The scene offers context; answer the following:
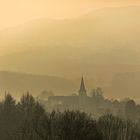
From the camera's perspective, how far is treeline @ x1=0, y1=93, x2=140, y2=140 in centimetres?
3456

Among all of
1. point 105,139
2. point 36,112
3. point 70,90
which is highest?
point 70,90

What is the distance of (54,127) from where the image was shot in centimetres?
3594

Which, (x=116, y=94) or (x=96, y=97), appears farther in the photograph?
(x=116, y=94)

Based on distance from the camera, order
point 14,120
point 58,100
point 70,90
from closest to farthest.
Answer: point 14,120, point 58,100, point 70,90

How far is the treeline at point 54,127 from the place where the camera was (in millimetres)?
34562

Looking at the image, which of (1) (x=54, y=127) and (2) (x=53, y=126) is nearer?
(1) (x=54, y=127)

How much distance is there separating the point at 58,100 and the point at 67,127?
89814 mm

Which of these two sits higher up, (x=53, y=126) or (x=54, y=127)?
(x=53, y=126)

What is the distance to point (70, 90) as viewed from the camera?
614 ft

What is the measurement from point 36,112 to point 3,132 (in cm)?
438

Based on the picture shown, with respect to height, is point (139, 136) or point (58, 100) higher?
point (58, 100)

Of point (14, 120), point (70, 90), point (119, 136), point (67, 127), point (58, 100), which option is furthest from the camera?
point (70, 90)

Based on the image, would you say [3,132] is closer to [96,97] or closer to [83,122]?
[83,122]

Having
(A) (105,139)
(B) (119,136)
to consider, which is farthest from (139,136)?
(A) (105,139)
